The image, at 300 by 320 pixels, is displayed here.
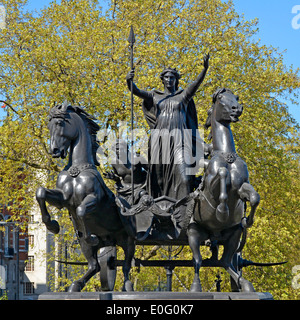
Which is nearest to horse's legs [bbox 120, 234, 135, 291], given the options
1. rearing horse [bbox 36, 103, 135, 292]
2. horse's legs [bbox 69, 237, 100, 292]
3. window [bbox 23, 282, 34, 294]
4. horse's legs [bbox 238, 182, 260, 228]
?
rearing horse [bbox 36, 103, 135, 292]

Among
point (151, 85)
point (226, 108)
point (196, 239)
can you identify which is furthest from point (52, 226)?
point (151, 85)

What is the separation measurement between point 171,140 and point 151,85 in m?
12.4

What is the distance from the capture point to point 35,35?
2653cm

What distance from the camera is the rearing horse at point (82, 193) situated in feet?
32.5

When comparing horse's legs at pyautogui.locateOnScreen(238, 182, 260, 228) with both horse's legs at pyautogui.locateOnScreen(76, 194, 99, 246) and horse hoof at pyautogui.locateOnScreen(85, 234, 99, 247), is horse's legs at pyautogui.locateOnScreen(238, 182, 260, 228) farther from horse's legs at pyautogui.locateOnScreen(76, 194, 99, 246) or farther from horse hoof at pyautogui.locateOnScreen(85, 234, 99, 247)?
horse hoof at pyautogui.locateOnScreen(85, 234, 99, 247)

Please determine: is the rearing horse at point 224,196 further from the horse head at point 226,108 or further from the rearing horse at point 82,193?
the rearing horse at point 82,193

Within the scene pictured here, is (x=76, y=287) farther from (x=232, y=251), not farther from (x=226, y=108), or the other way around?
(x=226, y=108)

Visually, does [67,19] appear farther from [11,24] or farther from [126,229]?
[126,229]

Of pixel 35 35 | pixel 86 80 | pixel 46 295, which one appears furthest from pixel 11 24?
pixel 46 295

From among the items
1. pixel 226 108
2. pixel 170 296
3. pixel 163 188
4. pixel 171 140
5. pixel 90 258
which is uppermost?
pixel 226 108

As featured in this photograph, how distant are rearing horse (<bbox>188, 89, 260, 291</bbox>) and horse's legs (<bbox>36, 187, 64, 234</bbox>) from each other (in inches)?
79.8

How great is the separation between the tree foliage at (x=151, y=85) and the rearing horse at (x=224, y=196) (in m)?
11.6

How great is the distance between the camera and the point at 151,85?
76.1 ft
